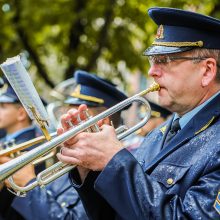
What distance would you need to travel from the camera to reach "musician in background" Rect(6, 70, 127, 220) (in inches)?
149

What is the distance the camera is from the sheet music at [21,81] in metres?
2.40

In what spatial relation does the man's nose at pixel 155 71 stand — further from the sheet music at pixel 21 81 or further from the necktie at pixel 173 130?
the sheet music at pixel 21 81

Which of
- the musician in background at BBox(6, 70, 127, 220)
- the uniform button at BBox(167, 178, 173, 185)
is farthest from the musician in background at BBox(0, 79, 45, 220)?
the uniform button at BBox(167, 178, 173, 185)

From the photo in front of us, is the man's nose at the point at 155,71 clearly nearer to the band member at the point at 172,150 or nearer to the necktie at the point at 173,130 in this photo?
the band member at the point at 172,150

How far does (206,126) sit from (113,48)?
7.58 metres

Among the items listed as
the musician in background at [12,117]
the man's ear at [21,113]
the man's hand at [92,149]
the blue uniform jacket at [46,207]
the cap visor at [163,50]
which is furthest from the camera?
the man's ear at [21,113]

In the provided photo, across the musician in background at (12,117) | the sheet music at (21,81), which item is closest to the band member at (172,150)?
the sheet music at (21,81)

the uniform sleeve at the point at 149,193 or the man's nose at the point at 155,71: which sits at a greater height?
the man's nose at the point at 155,71

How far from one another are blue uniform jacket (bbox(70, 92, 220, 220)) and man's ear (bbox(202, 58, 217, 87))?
10 cm

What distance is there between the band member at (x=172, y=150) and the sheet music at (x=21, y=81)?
21cm

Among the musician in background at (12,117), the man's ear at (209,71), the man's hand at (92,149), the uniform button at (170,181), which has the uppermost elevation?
the man's ear at (209,71)

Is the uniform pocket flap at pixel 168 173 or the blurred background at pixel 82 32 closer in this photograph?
the uniform pocket flap at pixel 168 173

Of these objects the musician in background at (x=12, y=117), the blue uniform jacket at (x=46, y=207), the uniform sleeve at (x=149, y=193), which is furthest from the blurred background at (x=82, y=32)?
the uniform sleeve at (x=149, y=193)

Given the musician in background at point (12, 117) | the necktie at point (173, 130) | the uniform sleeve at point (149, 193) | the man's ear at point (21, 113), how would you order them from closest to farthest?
1. the uniform sleeve at point (149, 193)
2. the necktie at point (173, 130)
3. the musician in background at point (12, 117)
4. the man's ear at point (21, 113)
